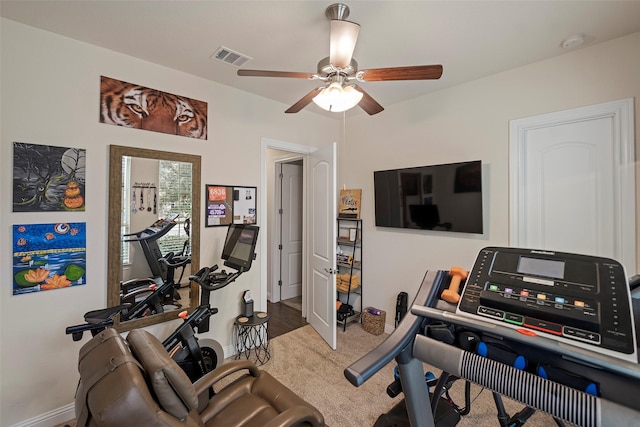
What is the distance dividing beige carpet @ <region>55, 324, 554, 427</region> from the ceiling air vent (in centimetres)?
276

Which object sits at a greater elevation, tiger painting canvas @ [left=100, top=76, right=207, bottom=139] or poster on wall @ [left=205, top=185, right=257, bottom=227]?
tiger painting canvas @ [left=100, top=76, right=207, bottom=139]

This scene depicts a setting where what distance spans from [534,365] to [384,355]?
45 cm

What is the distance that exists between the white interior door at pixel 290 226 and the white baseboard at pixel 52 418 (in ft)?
9.02

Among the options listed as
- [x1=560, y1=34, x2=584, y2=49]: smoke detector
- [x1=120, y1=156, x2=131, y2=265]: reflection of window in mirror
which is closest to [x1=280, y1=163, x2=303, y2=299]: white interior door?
[x1=120, y1=156, x2=131, y2=265]: reflection of window in mirror

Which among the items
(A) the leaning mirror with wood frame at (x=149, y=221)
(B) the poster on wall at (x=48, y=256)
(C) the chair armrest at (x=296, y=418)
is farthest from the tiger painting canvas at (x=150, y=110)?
(C) the chair armrest at (x=296, y=418)

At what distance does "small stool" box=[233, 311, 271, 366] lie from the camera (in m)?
2.66

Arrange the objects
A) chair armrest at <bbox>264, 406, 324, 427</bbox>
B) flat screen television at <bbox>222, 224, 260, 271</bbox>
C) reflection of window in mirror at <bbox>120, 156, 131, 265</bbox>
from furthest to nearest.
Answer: flat screen television at <bbox>222, 224, 260, 271</bbox>, reflection of window in mirror at <bbox>120, 156, 131, 265</bbox>, chair armrest at <bbox>264, 406, 324, 427</bbox>

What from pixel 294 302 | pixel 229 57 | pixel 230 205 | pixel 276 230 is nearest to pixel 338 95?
pixel 229 57

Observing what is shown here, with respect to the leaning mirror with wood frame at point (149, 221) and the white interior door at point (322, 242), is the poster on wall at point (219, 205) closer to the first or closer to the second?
the leaning mirror with wood frame at point (149, 221)

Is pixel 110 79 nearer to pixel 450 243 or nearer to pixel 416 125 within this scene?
pixel 416 125

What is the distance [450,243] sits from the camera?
110 inches

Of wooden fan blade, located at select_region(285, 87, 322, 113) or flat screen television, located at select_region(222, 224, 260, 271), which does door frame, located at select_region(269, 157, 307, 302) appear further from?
wooden fan blade, located at select_region(285, 87, 322, 113)

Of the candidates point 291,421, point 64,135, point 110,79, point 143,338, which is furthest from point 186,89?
point 291,421

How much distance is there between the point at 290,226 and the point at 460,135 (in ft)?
9.02
